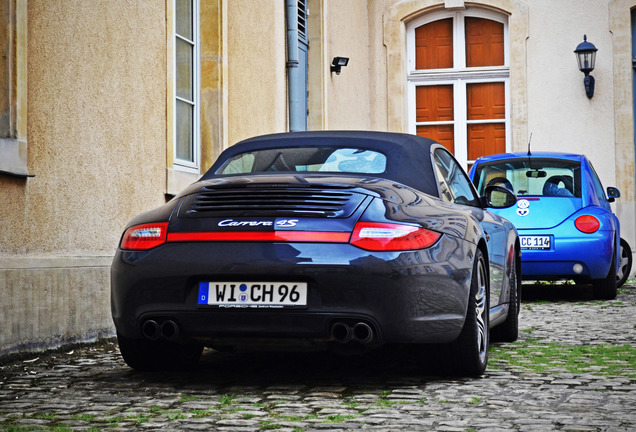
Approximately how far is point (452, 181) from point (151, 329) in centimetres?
212

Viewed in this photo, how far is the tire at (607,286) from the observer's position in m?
11.3

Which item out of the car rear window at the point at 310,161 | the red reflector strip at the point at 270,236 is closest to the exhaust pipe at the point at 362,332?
the red reflector strip at the point at 270,236

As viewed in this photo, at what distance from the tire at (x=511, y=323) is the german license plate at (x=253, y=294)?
8.54 ft

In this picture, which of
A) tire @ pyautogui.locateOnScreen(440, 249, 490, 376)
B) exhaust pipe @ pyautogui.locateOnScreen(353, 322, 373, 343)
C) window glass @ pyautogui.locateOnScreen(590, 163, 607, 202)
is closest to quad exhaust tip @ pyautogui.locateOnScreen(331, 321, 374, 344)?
exhaust pipe @ pyautogui.locateOnScreen(353, 322, 373, 343)

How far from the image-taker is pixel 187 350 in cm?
591

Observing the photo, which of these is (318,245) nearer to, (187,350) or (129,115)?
(187,350)

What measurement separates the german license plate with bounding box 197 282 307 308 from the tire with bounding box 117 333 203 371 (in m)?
0.75

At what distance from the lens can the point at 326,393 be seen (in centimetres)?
510

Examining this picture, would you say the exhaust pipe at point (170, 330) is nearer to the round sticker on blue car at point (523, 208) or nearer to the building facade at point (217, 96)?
the building facade at point (217, 96)

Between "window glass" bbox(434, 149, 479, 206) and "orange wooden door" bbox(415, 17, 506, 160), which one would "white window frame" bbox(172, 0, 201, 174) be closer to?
"window glass" bbox(434, 149, 479, 206)

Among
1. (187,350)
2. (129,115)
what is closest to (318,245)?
(187,350)

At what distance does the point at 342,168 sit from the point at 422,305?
1.13m

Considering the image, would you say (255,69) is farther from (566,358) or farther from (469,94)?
(469,94)

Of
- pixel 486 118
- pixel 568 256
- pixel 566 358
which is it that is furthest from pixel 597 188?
pixel 486 118
